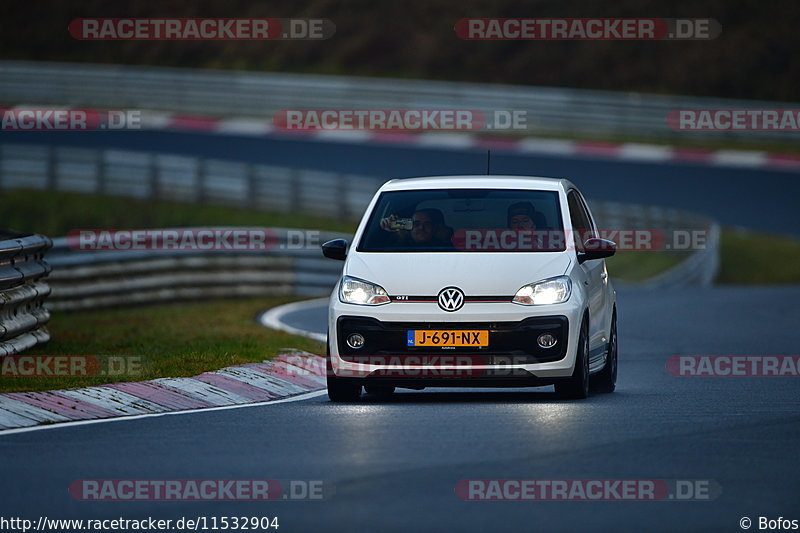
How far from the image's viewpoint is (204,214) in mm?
37000

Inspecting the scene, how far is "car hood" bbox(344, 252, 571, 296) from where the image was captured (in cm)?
1198

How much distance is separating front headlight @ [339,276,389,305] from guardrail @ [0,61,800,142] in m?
29.6

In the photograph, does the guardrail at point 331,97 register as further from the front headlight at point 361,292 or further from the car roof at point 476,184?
the front headlight at point 361,292

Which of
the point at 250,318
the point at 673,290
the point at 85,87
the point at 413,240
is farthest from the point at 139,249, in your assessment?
the point at 85,87

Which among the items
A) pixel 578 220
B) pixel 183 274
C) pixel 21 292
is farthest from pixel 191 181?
pixel 578 220

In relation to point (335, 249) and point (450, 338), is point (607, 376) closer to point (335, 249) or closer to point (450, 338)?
point (450, 338)

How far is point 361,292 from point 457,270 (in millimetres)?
687

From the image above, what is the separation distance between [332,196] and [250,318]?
17.2 m

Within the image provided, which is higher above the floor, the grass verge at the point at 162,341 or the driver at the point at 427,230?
the driver at the point at 427,230

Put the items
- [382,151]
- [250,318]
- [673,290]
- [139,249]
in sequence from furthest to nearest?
[382,151] → [673,290] → [139,249] → [250,318]

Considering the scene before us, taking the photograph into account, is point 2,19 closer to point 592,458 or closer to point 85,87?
point 85,87

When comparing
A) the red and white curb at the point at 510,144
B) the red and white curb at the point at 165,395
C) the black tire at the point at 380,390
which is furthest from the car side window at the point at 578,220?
the red and white curb at the point at 510,144

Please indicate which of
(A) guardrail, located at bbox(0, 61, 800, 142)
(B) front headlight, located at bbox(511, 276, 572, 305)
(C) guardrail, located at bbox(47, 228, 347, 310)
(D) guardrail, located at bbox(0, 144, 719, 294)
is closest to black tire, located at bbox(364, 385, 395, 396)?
(B) front headlight, located at bbox(511, 276, 572, 305)

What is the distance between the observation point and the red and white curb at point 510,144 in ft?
127
